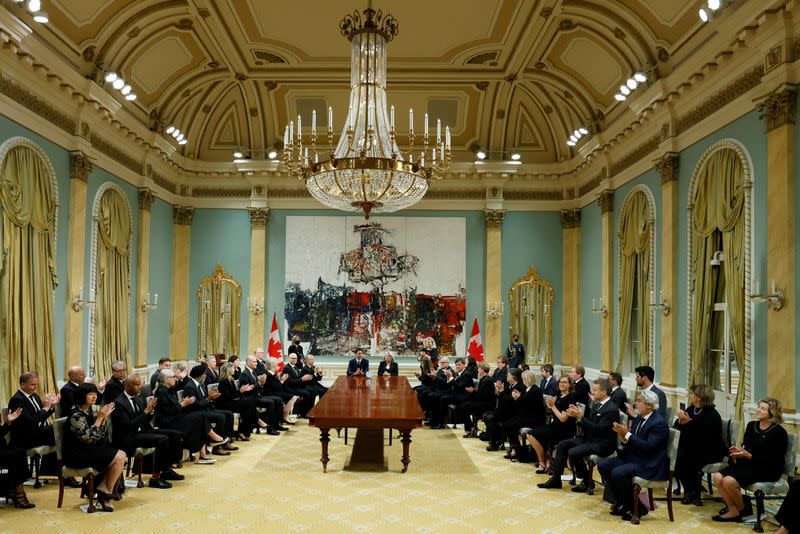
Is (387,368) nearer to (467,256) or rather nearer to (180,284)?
(467,256)

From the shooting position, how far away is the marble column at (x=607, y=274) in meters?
15.7

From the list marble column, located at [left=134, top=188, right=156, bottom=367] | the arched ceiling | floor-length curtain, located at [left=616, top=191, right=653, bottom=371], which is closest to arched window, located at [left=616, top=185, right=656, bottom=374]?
floor-length curtain, located at [left=616, top=191, right=653, bottom=371]

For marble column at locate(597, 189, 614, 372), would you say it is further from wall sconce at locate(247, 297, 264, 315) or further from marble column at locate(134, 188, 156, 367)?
marble column at locate(134, 188, 156, 367)

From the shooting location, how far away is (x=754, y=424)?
7.65 meters

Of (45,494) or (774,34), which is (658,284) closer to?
(774,34)

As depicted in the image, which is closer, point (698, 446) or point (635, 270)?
point (698, 446)

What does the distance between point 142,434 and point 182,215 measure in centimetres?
1083

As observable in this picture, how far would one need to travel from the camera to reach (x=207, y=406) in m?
10.8

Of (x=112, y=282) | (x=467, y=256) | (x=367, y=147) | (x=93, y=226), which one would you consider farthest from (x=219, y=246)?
(x=367, y=147)

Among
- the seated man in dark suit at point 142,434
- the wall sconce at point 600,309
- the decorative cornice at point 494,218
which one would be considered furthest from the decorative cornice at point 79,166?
the wall sconce at point 600,309

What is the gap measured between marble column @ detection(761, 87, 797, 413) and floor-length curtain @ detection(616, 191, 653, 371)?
4342 millimetres

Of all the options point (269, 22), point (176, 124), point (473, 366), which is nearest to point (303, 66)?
point (269, 22)

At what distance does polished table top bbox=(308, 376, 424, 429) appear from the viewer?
931 cm

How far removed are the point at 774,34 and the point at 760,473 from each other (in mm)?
5457
